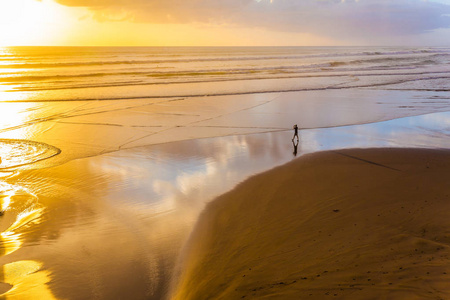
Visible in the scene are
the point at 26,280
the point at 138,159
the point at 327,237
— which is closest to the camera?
the point at 26,280

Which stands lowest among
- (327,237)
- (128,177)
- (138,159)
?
(327,237)

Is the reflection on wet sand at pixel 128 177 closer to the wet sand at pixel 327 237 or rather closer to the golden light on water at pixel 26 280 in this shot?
the golden light on water at pixel 26 280

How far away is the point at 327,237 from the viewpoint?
5.25 meters

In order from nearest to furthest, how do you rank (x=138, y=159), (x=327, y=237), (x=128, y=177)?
(x=327, y=237), (x=128, y=177), (x=138, y=159)

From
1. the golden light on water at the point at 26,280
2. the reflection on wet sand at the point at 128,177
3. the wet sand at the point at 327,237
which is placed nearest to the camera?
the wet sand at the point at 327,237

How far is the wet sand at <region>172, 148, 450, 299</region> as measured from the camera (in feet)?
13.1

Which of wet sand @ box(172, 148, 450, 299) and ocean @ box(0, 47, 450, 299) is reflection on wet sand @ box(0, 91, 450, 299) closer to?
ocean @ box(0, 47, 450, 299)

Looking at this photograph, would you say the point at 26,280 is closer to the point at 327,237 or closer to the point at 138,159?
the point at 327,237

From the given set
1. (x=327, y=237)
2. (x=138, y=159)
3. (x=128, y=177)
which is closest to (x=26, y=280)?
(x=128, y=177)

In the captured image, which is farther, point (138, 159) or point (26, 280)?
point (138, 159)

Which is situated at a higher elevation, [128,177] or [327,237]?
[128,177]

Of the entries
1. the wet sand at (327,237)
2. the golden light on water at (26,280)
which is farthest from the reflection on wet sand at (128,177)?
A: the wet sand at (327,237)

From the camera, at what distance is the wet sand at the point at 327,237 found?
3.99 meters

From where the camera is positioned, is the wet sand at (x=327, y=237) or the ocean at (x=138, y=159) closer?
the wet sand at (x=327, y=237)
